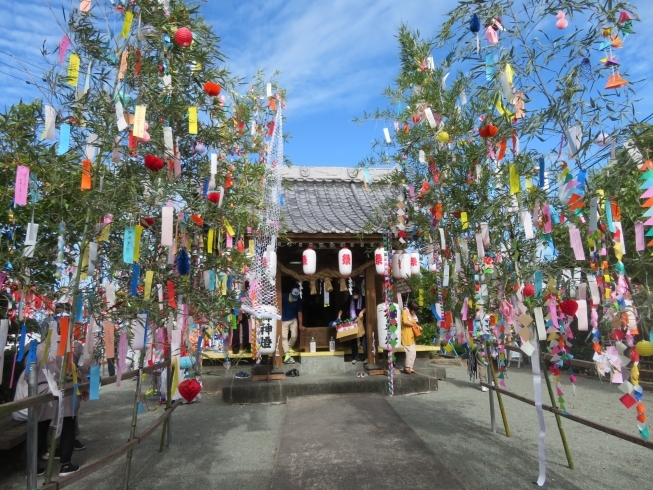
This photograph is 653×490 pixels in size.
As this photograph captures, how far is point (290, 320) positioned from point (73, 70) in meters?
7.11

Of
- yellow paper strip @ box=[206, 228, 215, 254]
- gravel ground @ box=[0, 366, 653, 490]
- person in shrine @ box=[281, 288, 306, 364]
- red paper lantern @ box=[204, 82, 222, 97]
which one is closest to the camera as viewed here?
red paper lantern @ box=[204, 82, 222, 97]

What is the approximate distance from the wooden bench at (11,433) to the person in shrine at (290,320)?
17.2 ft

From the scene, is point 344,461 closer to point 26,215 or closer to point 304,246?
point 26,215

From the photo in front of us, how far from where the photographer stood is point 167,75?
12.7 ft

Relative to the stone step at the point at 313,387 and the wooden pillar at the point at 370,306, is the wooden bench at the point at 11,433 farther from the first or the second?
the wooden pillar at the point at 370,306

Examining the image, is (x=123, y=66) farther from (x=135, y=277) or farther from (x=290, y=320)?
(x=290, y=320)

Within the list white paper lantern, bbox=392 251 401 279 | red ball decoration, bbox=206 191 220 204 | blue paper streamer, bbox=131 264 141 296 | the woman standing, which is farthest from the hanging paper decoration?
blue paper streamer, bbox=131 264 141 296

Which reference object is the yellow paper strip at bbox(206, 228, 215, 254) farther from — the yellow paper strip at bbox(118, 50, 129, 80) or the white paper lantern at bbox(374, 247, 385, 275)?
the white paper lantern at bbox(374, 247, 385, 275)

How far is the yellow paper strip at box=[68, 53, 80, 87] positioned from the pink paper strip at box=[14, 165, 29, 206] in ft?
2.79

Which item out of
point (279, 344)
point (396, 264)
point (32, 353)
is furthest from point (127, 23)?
point (279, 344)

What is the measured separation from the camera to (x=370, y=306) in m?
9.68

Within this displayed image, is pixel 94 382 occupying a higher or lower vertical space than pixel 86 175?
lower

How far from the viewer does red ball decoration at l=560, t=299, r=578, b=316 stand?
3645mm

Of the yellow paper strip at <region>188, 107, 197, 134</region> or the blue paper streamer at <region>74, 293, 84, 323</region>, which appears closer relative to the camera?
the blue paper streamer at <region>74, 293, 84, 323</region>
